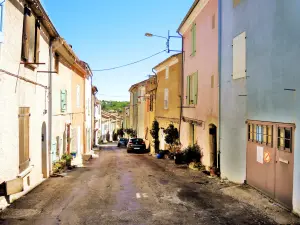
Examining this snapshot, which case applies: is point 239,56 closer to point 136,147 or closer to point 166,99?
point 166,99

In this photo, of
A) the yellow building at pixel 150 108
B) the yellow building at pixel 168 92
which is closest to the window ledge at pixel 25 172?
the yellow building at pixel 168 92

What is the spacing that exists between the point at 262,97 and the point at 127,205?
4.76m

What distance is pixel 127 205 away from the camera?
8.32 m

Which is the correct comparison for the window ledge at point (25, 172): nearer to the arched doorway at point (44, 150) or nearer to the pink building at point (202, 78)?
the arched doorway at point (44, 150)

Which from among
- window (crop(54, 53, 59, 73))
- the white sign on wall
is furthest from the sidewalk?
window (crop(54, 53, 59, 73))

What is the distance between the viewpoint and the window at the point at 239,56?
35.1ft

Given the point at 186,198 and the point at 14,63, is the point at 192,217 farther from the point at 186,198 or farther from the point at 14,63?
the point at 14,63

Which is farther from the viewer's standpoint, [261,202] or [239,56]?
[239,56]

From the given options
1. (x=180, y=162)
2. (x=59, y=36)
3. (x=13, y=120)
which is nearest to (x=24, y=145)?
(x=13, y=120)

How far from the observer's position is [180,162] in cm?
1861

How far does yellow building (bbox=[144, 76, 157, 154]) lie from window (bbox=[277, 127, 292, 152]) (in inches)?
920

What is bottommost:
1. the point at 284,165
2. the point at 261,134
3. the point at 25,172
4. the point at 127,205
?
the point at 127,205

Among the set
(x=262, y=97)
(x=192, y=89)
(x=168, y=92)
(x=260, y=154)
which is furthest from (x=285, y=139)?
(x=168, y=92)

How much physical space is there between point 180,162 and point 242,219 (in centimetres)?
1145
